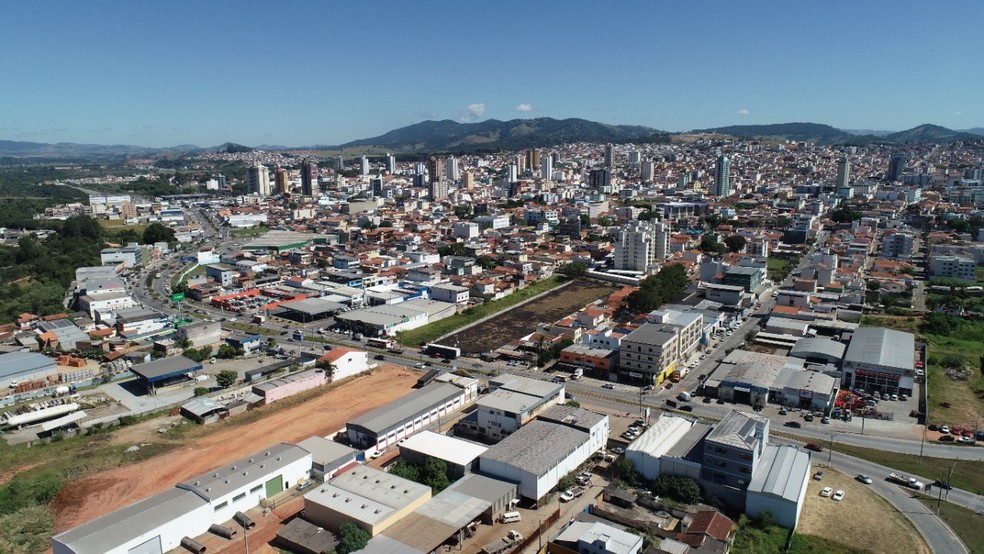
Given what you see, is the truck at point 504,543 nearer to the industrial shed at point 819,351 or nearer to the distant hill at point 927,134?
the industrial shed at point 819,351

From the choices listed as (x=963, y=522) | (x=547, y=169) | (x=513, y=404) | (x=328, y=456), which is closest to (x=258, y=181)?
(x=547, y=169)

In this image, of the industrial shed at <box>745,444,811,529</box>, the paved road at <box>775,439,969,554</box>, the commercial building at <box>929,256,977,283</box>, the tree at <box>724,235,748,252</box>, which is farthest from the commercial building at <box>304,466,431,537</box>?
the tree at <box>724,235,748,252</box>

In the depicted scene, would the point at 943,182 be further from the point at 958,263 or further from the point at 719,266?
the point at 719,266

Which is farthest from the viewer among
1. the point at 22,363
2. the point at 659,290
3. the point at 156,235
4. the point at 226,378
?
the point at 156,235

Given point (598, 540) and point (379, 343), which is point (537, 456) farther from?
point (379, 343)

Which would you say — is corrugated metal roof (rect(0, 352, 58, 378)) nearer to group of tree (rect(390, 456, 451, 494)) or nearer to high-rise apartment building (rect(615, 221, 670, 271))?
group of tree (rect(390, 456, 451, 494))

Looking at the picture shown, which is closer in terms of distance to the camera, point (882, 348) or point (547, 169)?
point (882, 348)

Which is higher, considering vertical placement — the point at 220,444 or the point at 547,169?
the point at 547,169
